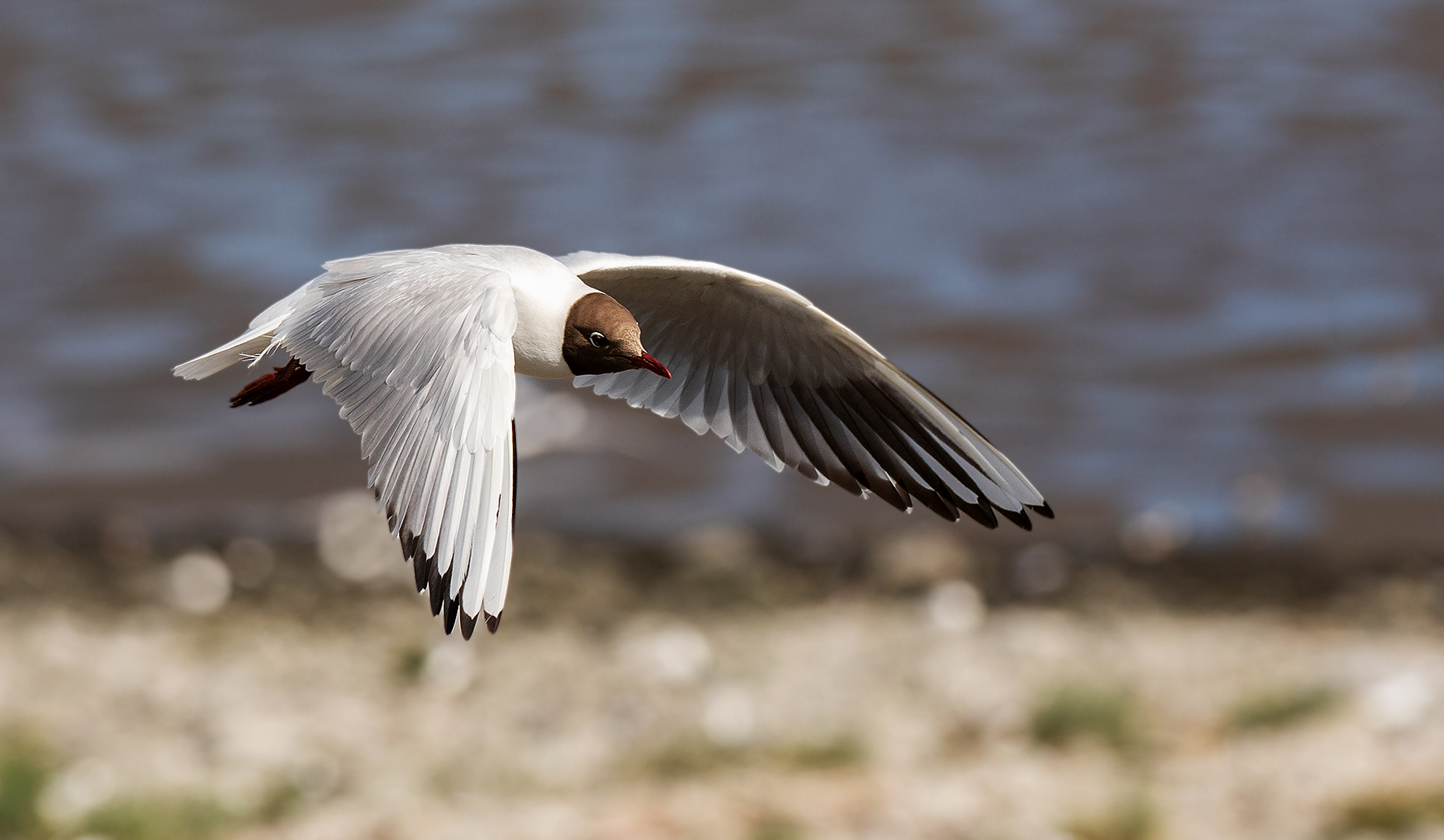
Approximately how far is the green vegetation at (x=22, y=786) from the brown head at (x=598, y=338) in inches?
130

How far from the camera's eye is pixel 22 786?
4762 millimetres

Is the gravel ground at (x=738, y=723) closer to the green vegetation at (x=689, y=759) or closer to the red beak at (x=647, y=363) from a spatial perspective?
the green vegetation at (x=689, y=759)

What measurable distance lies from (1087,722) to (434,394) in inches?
143

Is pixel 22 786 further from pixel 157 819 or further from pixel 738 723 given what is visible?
pixel 738 723

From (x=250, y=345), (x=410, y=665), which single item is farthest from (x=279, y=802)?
(x=250, y=345)

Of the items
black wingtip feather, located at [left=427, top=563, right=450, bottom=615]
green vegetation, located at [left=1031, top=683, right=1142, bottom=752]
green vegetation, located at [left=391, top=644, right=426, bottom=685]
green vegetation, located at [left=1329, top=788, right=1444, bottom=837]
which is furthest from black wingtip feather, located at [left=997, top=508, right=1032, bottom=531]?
green vegetation, located at [left=391, top=644, right=426, bottom=685]

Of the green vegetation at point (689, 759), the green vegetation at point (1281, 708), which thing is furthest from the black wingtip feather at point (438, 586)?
the green vegetation at point (1281, 708)

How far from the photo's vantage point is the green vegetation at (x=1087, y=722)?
5059mm

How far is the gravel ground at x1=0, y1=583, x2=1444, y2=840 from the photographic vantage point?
4.57 m

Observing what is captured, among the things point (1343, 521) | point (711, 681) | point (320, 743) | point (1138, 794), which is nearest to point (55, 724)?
point (320, 743)

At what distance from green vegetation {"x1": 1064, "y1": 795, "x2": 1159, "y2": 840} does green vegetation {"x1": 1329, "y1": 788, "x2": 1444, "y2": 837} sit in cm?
50

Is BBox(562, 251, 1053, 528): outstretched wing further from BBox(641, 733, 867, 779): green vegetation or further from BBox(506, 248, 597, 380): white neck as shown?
BBox(641, 733, 867, 779): green vegetation

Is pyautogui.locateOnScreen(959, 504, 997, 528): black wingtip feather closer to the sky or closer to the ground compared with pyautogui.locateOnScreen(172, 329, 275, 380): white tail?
closer to the ground

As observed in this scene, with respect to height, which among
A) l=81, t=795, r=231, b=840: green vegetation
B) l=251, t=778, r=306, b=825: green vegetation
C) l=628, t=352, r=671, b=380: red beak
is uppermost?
l=628, t=352, r=671, b=380: red beak
